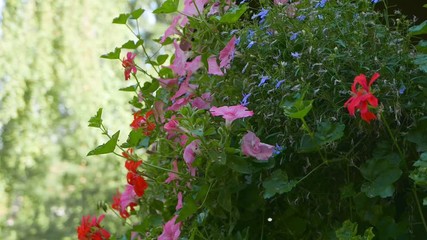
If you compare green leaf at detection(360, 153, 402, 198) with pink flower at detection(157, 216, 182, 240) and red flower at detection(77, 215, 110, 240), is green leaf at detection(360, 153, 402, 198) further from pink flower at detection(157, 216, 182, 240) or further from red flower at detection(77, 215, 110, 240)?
red flower at detection(77, 215, 110, 240)

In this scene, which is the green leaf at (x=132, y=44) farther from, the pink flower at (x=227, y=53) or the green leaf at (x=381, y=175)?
the green leaf at (x=381, y=175)

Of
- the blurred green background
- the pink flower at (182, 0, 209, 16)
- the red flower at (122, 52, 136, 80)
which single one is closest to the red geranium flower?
the red flower at (122, 52, 136, 80)

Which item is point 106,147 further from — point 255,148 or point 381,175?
point 381,175

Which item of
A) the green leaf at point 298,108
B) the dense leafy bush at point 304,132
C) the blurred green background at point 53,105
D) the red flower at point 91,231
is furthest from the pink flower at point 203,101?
the blurred green background at point 53,105

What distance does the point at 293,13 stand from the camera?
1.01 meters

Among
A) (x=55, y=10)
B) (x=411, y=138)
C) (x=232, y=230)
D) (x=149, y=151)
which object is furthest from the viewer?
(x=55, y=10)

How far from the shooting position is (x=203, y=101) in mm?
1092

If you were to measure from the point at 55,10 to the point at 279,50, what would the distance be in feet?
19.1

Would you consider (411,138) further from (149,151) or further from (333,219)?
(149,151)

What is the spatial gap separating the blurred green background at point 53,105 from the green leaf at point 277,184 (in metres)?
5.41

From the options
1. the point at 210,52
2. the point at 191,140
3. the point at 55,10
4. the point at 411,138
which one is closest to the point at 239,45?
the point at 210,52

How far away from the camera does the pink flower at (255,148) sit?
90 centimetres

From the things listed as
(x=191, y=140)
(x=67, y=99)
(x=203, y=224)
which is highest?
Result: (x=191, y=140)

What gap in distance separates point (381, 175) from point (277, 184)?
14 cm
